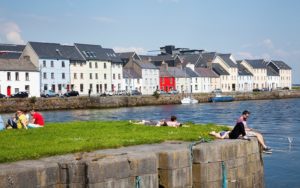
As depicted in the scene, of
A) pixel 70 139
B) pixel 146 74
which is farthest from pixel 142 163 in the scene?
A: pixel 146 74

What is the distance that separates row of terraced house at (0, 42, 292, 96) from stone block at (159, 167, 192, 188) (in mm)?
93699

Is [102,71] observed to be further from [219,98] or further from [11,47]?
[219,98]

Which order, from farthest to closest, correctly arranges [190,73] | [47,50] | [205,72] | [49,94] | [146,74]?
[205,72], [190,73], [146,74], [47,50], [49,94]

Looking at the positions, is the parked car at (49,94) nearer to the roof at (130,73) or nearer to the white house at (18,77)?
the white house at (18,77)

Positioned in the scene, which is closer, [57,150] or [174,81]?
[57,150]

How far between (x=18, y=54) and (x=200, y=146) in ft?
371

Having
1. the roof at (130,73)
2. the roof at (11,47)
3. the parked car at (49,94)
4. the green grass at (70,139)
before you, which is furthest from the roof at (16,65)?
the green grass at (70,139)

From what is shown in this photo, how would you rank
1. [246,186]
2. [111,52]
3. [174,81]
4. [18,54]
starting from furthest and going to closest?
[174,81] → [111,52] → [18,54] → [246,186]

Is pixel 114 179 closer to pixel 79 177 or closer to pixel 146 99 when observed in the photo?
pixel 79 177

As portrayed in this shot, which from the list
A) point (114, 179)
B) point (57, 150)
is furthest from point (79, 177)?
point (57, 150)

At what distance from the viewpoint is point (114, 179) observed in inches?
583

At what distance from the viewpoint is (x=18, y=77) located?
108375mm

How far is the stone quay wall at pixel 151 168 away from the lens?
14.0m

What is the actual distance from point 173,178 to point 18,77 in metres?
96.4
